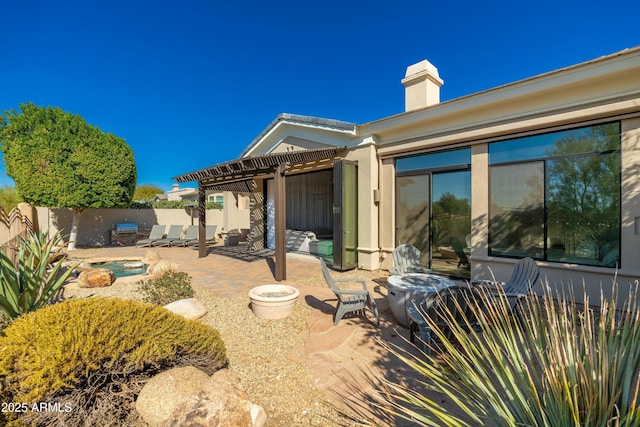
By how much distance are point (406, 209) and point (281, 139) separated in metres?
6.20

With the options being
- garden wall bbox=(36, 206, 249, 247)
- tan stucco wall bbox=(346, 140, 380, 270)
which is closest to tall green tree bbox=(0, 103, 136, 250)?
garden wall bbox=(36, 206, 249, 247)

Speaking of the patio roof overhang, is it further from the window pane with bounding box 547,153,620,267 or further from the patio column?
the window pane with bounding box 547,153,620,267

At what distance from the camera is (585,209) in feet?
18.5

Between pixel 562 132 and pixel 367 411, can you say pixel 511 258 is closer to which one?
pixel 562 132

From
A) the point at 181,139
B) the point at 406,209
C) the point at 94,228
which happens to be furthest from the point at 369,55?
the point at 181,139

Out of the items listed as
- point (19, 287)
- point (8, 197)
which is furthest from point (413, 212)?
point (8, 197)

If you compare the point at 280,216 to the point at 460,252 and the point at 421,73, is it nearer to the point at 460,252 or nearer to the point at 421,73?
the point at 460,252

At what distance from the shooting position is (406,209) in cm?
812

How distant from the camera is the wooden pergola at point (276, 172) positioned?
7.26 meters

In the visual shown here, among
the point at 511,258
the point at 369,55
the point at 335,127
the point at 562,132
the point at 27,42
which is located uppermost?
the point at 369,55

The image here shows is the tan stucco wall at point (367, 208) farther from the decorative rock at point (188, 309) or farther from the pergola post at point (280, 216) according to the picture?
the decorative rock at point (188, 309)

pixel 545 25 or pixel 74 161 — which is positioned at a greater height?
pixel 545 25

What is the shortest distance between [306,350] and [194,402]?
6.41ft

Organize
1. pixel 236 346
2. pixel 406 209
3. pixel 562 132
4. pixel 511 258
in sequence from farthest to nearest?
pixel 406 209, pixel 511 258, pixel 562 132, pixel 236 346
